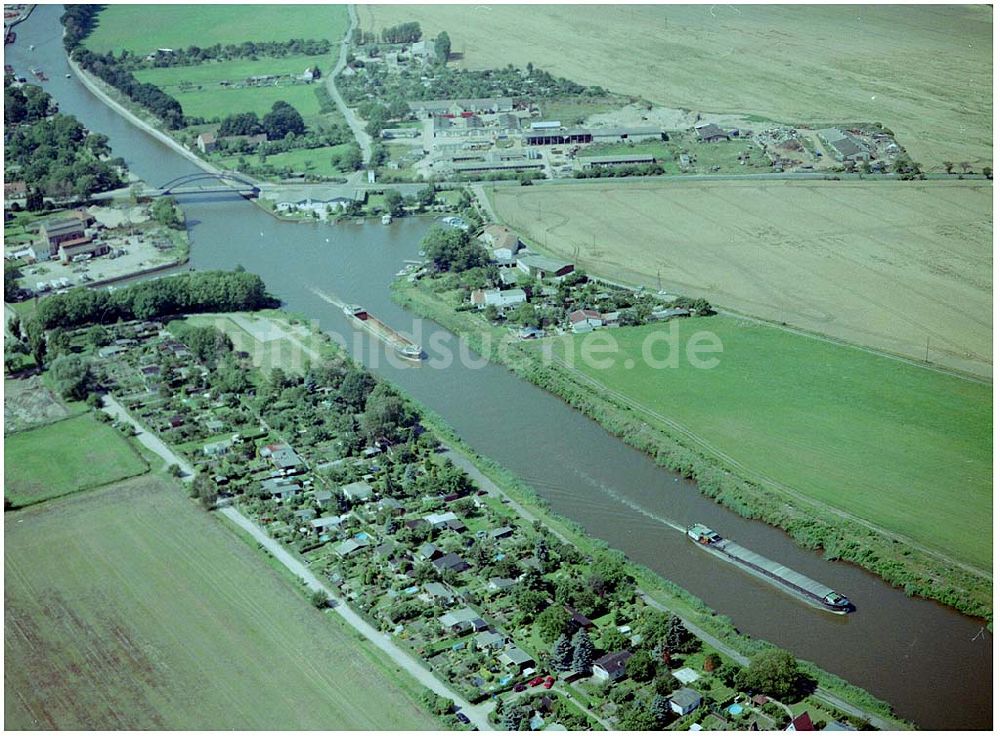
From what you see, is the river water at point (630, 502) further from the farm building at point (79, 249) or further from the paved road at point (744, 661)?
the farm building at point (79, 249)

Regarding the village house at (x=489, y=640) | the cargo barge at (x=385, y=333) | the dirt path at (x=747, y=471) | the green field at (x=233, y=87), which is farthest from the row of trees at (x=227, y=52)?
the village house at (x=489, y=640)

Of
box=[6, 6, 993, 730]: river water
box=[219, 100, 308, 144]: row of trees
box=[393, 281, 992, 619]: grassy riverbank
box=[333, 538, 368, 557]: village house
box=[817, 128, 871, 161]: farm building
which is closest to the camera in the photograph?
box=[6, 6, 993, 730]: river water

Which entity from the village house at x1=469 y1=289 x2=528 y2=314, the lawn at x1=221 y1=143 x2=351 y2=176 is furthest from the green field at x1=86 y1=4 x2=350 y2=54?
the village house at x1=469 y1=289 x2=528 y2=314

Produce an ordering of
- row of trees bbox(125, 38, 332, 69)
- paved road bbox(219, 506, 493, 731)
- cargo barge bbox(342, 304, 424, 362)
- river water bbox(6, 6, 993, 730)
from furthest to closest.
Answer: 1. row of trees bbox(125, 38, 332, 69)
2. cargo barge bbox(342, 304, 424, 362)
3. river water bbox(6, 6, 993, 730)
4. paved road bbox(219, 506, 493, 731)

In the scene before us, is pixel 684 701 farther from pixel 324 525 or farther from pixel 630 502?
pixel 324 525

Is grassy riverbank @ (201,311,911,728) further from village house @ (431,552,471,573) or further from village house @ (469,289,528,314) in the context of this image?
village house @ (469,289,528,314)

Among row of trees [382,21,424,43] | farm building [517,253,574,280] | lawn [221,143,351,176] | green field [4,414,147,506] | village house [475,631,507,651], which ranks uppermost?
row of trees [382,21,424,43]

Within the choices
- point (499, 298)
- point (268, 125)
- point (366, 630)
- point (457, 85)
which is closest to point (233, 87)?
point (268, 125)
